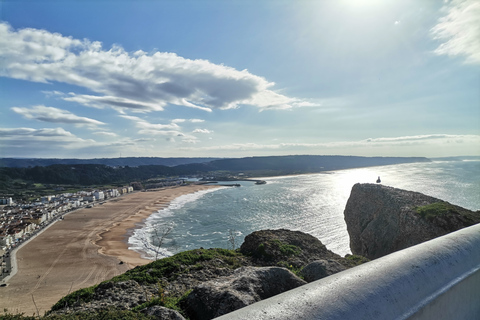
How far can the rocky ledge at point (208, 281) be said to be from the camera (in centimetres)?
403

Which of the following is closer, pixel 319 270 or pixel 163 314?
pixel 163 314

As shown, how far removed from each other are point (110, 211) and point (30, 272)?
2972 cm

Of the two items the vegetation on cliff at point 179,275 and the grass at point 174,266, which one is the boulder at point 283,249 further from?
the grass at point 174,266

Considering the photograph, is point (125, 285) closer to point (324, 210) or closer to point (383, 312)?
point (383, 312)

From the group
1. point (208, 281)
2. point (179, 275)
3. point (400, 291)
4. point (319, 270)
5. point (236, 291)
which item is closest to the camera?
point (400, 291)

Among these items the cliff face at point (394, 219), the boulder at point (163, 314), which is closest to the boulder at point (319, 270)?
the boulder at point (163, 314)

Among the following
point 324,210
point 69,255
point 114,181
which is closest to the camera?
point 69,255

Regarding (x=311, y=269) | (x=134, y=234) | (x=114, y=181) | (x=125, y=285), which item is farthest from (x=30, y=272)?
(x=114, y=181)

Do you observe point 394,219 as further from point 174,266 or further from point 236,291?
point 236,291

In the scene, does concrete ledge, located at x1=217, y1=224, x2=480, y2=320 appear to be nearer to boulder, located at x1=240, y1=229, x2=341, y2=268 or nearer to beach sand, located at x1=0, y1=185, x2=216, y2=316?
boulder, located at x1=240, y1=229, x2=341, y2=268

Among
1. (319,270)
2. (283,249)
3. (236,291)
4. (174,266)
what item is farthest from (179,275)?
(283,249)

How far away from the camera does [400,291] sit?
6.64 feet

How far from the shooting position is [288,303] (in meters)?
1.75

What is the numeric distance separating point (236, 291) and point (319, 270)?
2285 mm
